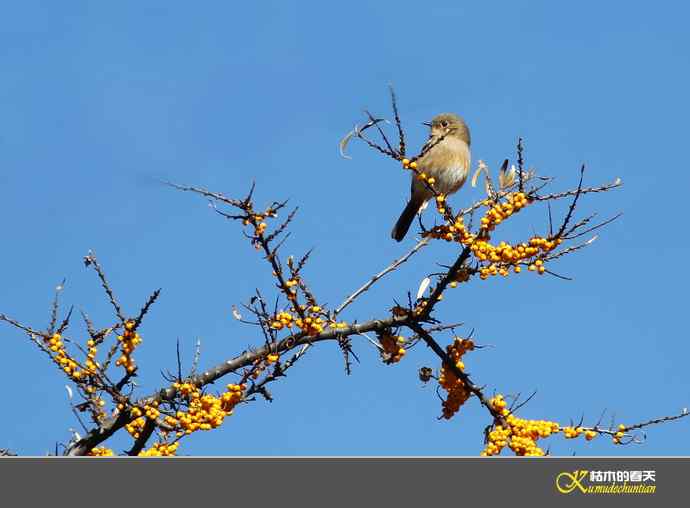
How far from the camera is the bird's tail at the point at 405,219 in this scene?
11375mm

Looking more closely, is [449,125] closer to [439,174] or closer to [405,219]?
[439,174]

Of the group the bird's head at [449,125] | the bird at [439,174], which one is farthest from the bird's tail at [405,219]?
the bird's head at [449,125]

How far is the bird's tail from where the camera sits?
11.4 meters

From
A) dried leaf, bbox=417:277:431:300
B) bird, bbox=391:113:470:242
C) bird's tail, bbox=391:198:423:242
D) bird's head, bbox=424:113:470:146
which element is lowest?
dried leaf, bbox=417:277:431:300

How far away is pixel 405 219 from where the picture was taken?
11.6m

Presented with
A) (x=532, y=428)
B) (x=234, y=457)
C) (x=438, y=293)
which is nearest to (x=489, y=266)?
(x=438, y=293)

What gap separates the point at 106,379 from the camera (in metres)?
7.36

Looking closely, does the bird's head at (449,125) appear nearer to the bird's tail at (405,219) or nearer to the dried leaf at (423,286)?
the bird's tail at (405,219)

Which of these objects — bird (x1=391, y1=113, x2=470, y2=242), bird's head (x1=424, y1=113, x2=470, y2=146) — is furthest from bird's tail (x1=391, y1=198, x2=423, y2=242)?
bird's head (x1=424, y1=113, x2=470, y2=146)

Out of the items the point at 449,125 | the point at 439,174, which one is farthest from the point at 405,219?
the point at 449,125

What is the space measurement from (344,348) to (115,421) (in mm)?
2071

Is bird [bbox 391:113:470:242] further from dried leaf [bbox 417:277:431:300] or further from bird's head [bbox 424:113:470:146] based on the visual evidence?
dried leaf [bbox 417:277:431:300]
